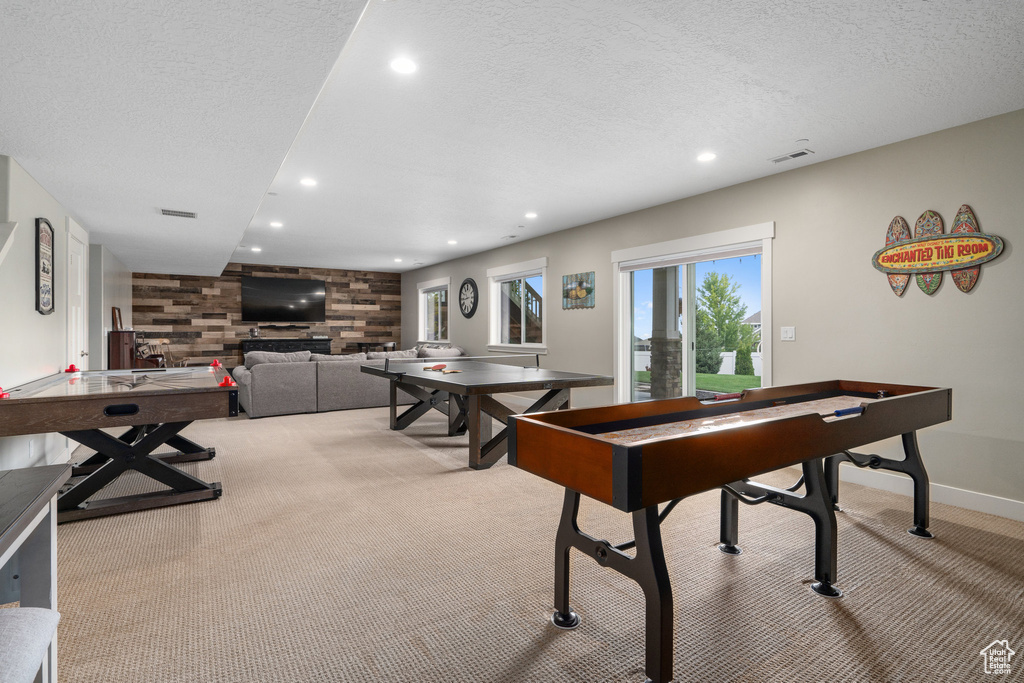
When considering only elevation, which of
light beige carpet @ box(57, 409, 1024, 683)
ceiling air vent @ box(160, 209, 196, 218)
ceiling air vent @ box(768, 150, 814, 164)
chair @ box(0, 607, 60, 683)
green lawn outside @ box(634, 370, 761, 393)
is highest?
ceiling air vent @ box(768, 150, 814, 164)

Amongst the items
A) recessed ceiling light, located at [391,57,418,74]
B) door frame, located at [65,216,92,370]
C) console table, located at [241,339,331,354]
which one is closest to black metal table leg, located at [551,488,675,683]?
recessed ceiling light, located at [391,57,418,74]

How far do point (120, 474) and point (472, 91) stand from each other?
9.50 ft

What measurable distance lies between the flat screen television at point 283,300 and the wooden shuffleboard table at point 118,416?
21.5ft

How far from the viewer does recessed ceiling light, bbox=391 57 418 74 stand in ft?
7.53

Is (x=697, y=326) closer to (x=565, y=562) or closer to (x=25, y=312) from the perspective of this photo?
(x=565, y=562)

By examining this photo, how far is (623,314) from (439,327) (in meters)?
5.03

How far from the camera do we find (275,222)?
5.85m

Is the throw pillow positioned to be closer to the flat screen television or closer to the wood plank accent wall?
the wood plank accent wall

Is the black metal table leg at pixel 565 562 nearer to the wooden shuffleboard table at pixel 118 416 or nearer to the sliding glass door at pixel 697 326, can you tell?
the wooden shuffleboard table at pixel 118 416

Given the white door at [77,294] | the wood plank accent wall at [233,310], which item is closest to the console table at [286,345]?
the wood plank accent wall at [233,310]

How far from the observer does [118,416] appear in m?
2.57

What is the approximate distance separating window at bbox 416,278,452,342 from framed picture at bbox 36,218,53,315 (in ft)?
→ 19.2

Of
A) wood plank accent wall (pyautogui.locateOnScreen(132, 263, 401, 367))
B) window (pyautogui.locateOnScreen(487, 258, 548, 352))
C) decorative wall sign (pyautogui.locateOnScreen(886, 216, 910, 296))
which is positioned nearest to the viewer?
decorative wall sign (pyautogui.locateOnScreen(886, 216, 910, 296))

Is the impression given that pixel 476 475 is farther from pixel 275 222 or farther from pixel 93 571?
pixel 275 222
